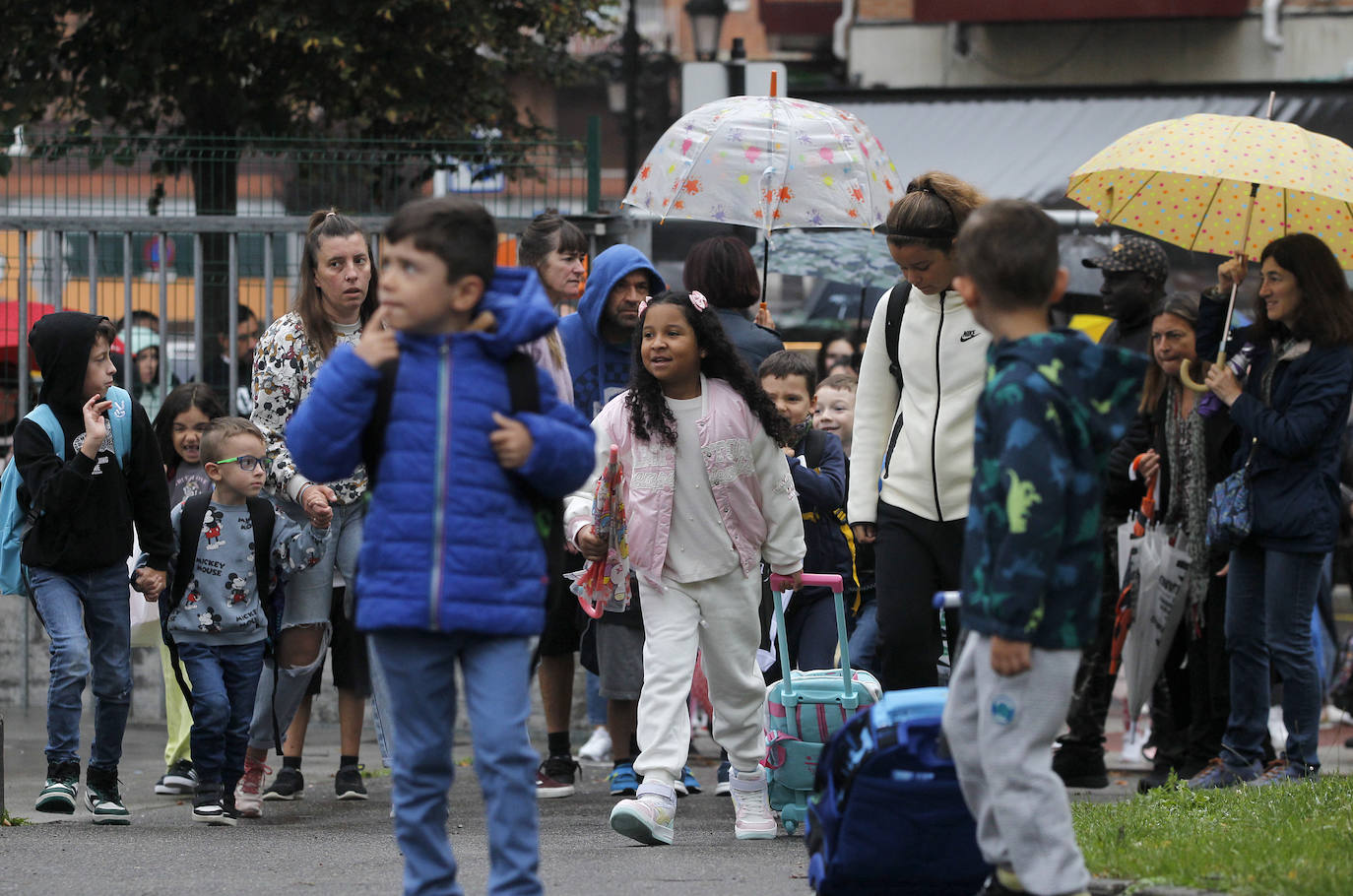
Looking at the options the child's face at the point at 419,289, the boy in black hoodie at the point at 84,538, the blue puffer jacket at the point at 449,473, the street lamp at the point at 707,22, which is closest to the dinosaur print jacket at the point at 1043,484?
the blue puffer jacket at the point at 449,473

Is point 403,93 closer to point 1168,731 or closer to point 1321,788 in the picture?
point 1168,731

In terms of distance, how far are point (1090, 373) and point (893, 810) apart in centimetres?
122

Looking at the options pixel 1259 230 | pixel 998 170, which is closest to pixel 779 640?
pixel 1259 230

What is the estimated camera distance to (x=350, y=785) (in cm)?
738

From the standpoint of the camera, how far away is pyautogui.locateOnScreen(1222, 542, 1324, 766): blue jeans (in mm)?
7094

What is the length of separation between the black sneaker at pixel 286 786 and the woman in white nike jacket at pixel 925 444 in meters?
2.88

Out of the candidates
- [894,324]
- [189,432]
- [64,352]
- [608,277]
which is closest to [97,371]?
[64,352]

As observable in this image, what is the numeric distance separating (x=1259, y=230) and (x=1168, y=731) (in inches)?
90.2

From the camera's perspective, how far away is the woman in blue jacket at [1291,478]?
7.04m

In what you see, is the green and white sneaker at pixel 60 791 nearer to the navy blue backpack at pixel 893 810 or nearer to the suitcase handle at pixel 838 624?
the suitcase handle at pixel 838 624

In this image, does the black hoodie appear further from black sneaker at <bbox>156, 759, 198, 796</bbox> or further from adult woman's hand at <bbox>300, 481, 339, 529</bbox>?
black sneaker at <bbox>156, 759, 198, 796</bbox>

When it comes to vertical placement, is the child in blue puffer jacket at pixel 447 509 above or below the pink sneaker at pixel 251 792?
above

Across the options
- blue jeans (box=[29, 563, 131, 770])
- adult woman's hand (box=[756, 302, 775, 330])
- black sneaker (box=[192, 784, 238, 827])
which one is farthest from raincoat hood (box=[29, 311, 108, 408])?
adult woman's hand (box=[756, 302, 775, 330])

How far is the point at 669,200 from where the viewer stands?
7820 mm
